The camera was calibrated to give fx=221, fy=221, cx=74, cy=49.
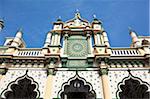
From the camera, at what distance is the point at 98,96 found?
12.1 metres

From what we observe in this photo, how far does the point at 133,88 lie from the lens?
44.1 ft

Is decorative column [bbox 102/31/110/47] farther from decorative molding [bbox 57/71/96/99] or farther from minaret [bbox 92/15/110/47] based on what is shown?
decorative molding [bbox 57/71/96/99]

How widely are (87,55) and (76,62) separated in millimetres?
945

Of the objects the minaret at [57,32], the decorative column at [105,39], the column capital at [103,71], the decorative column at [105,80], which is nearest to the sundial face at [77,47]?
the minaret at [57,32]

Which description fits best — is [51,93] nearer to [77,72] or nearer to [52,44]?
[77,72]

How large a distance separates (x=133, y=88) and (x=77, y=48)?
4565 millimetres

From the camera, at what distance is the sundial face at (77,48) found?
48.5 feet

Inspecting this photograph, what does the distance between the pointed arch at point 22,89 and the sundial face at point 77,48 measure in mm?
3311

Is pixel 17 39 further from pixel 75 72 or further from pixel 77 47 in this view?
pixel 75 72

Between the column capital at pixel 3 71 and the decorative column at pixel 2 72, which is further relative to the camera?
the column capital at pixel 3 71

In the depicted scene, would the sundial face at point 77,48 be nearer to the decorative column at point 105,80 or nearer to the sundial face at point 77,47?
the sundial face at point 77,47

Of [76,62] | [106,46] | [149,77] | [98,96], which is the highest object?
[106,46]

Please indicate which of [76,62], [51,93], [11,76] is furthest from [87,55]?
[11,76]

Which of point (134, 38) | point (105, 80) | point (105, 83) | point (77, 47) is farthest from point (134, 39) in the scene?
point (105, 83)
